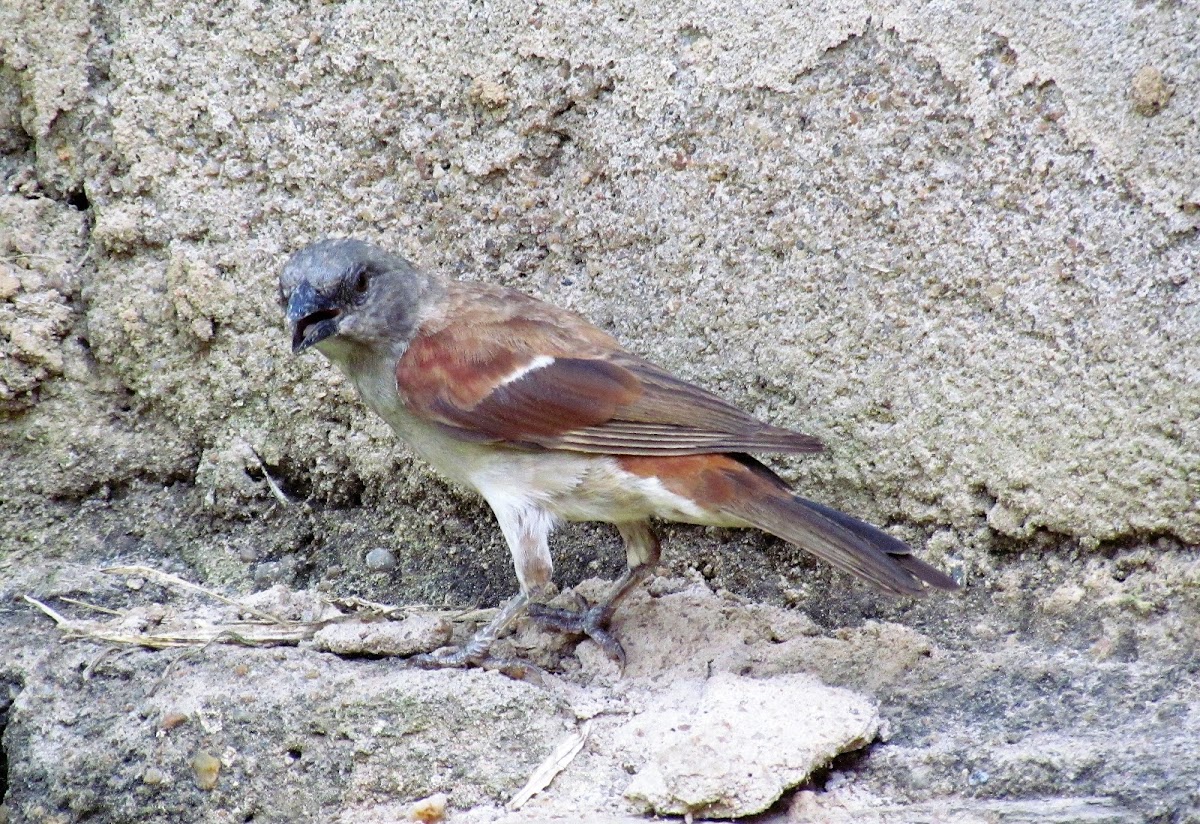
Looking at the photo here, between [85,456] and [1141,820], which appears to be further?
[85,456]

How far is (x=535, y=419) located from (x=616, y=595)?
2.04 feet

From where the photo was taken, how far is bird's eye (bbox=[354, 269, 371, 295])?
13.6 feet

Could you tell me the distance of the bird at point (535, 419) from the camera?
13.0 ft

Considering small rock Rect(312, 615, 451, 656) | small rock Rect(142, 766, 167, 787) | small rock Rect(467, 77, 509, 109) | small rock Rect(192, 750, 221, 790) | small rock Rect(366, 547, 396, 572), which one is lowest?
small rock Rect(142, 766, 167, 787)

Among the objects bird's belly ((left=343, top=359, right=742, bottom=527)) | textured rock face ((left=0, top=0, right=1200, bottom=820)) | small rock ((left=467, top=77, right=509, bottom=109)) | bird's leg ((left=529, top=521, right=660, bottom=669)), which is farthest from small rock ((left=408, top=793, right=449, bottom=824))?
small rock ((left=467, top=77, right=509, bottom=109))

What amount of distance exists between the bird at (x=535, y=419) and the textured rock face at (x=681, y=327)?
19 centimetres

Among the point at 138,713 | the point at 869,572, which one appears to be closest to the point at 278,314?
the point at 138,713

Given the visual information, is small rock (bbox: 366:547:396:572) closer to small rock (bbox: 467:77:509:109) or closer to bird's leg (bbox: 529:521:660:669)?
bird's leg (bbox: 529:521:660:669)

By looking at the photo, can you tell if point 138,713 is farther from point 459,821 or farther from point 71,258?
point 71,258

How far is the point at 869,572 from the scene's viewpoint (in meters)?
3.63

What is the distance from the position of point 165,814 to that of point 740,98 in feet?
8.43

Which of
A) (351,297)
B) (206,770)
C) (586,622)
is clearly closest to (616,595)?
(586,622)

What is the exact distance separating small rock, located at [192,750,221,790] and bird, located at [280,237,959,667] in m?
0.72

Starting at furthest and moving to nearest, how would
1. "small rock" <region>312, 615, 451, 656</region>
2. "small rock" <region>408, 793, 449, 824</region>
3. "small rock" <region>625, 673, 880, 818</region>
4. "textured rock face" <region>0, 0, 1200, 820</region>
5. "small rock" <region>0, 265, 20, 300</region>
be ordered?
"small rock" <region>0, 265, 20, 300</region> → "small rock" <region>312, 615, 451, 656</region> → "textured rock face" <region>0, 0, 1200, 820</region> → "small rock" <region>408, 793, 449, 824</region> → "small rock" <region>625, 673, 880, 818</region>
